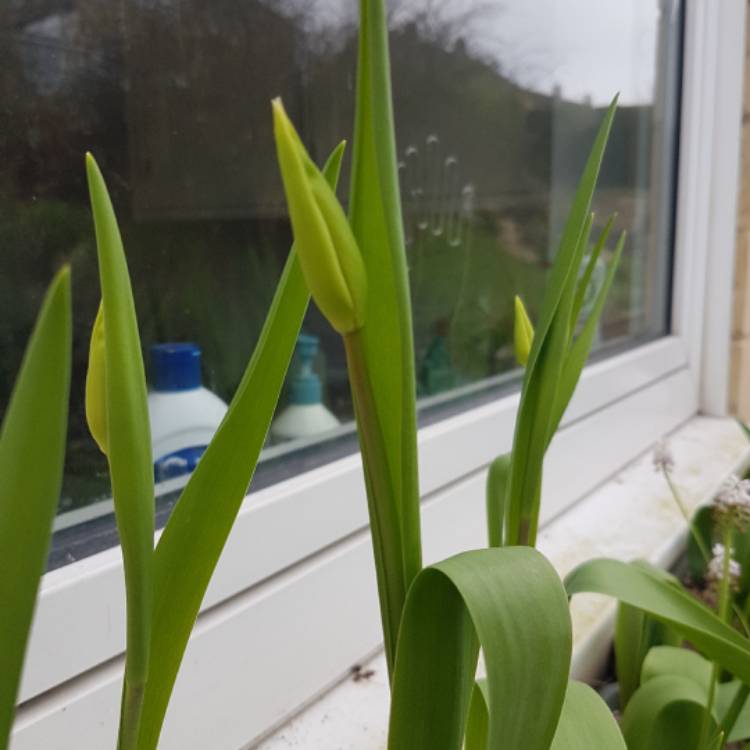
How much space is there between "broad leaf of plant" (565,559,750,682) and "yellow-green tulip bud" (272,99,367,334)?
120mm

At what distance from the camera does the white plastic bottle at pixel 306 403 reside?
1.61 feet

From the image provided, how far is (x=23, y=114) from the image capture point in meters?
0.33

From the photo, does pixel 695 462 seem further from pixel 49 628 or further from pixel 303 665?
pixel 49 628

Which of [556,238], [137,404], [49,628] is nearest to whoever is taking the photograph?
[137,404]

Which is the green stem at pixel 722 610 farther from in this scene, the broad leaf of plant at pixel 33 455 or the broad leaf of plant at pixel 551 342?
the broad leaf of plant at pixel 33 455

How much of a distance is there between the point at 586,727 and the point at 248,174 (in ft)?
1.01

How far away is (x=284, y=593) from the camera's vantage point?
16.4 inches

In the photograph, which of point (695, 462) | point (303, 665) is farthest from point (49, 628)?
point (695, 462)

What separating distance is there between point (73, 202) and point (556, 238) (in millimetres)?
522

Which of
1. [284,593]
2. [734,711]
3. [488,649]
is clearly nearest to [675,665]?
[734,711]

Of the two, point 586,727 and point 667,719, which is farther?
point 667,719

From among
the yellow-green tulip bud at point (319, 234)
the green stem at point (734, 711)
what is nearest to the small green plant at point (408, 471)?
the yellow-green tulip bud at point (319, 234)

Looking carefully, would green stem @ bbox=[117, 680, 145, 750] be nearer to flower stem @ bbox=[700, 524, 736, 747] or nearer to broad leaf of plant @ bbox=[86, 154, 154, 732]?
broad leaf of plant @ bbox=[86, 154, 154, 732]

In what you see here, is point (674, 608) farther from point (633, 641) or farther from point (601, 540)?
point (601, 540)
